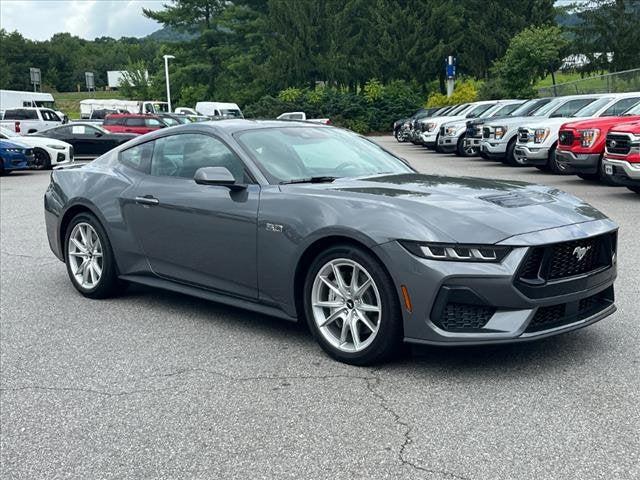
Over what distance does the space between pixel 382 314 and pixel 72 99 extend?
132339mm

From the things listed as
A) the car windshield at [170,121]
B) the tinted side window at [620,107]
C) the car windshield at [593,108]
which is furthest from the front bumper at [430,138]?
the tinted side window at [620,107]

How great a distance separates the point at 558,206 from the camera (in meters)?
4.71

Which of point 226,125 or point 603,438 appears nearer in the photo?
point 603,438

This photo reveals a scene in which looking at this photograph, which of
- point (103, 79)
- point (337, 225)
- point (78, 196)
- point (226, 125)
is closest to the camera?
point (337, 225)

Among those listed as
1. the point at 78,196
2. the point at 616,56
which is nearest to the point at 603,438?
the point at 78,196

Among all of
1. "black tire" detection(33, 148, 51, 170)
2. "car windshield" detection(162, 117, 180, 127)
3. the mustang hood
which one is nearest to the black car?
"black tire" detection(33, 148, 51, 170)

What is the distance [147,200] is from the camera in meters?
5.91

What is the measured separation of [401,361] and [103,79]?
15907cm

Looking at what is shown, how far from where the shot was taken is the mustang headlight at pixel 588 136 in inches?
539

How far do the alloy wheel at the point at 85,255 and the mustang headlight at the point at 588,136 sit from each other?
987 centimetres

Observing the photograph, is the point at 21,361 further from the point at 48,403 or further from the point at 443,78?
the point at 443,78

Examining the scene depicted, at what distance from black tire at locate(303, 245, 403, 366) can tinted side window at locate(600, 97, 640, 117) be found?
42.8 ft

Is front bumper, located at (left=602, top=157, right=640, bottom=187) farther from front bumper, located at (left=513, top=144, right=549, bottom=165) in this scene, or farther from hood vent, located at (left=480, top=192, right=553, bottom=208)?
hood vent, located at (left=480, top=192, right=553, bottom=208)

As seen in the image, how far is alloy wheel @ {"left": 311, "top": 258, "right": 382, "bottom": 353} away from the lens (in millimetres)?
4543
